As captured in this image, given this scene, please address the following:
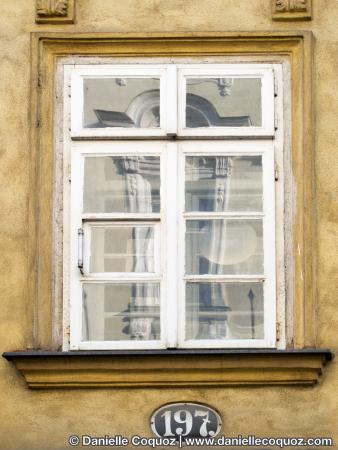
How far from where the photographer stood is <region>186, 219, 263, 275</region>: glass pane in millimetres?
9266

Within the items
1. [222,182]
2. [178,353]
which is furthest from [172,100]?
[178,353]

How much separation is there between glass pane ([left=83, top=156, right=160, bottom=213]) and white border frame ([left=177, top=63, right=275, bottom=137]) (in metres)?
0.28

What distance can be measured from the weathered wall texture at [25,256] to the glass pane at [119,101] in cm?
30

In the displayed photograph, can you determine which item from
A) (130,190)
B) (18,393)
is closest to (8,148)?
(130,190)

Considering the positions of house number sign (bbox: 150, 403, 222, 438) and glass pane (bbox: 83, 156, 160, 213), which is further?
glass pane (bbox: 83, 156, 160, 213)

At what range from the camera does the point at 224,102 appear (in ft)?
31.0

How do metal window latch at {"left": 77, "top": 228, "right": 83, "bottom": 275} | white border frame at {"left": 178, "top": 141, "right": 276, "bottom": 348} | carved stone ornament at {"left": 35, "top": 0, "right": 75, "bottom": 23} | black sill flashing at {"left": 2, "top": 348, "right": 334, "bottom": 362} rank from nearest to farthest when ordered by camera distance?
black sill flashing at {"left": 2, "top": 348, "right": 334, "bottom": 362}, white border frame at {"left": 178, "top": 141, "right": 276, "bottom": 348}, metal window latch at {"left": 77, "top": 228, "right": 83, "bottom": 275}, carved stone ornament at {"left": 35, "top": 0, "right": 75, "bottom": 23}

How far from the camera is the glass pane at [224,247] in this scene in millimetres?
9266

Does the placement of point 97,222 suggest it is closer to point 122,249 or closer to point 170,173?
point 122,249

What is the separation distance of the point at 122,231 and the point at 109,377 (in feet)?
2.63

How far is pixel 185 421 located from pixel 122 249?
0.98 metres

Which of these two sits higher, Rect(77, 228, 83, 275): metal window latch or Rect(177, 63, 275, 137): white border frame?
Rect(177, 63, 275, 137): white border frame

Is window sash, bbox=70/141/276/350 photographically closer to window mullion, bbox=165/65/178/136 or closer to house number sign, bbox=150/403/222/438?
window mullion, bbox=165/65/178/136

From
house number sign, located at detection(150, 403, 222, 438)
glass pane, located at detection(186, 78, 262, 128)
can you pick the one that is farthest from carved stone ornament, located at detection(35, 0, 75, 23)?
house number sign, located at detection(150, 403, 222, 438)
